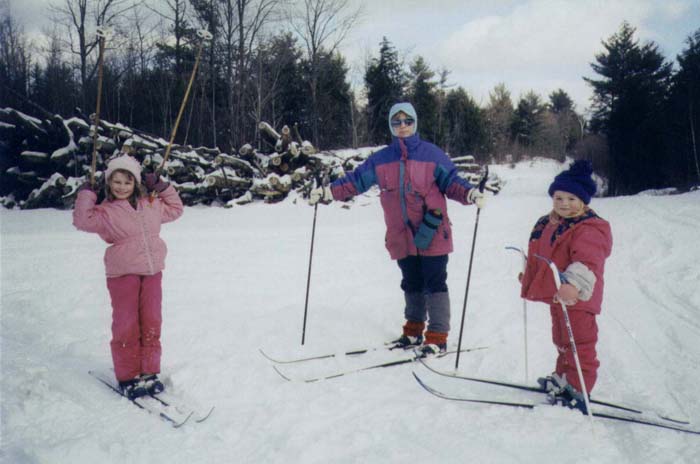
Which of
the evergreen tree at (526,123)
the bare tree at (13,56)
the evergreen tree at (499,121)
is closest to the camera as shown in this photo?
the bare tree at (13,56)

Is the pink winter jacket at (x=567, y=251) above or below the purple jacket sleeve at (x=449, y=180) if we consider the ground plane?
below

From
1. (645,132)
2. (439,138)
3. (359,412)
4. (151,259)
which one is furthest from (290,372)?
(439,138)

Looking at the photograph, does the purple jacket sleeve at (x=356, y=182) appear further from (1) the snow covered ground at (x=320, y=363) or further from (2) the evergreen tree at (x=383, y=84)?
(2) the evergreen tree at (x=383, y=84)

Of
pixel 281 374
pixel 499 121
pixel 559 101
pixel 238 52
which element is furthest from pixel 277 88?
pixel 559 101

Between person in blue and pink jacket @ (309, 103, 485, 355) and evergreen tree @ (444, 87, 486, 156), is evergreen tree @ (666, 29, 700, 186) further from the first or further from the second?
person in blue and pink jacket @ (309, 103, 485, 355)

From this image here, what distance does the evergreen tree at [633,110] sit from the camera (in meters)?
23.2

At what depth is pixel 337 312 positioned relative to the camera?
4641mm

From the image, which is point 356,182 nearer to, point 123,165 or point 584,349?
point 123,165

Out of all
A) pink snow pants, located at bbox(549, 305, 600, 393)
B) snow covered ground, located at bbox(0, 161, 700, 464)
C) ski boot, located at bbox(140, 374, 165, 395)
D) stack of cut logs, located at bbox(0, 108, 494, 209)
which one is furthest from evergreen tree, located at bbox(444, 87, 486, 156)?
ski boot, located at bbox(140, 374, 165, 395)

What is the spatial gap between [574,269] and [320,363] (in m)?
1.89

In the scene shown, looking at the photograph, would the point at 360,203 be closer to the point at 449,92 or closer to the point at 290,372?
the point at 290,372

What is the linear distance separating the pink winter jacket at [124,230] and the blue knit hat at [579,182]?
8.46ft

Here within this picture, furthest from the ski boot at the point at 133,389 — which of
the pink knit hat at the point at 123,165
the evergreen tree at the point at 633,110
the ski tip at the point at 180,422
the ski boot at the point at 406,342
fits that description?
the evergreen tree at the point at 633,110

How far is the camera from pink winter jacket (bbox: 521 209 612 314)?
253cm
